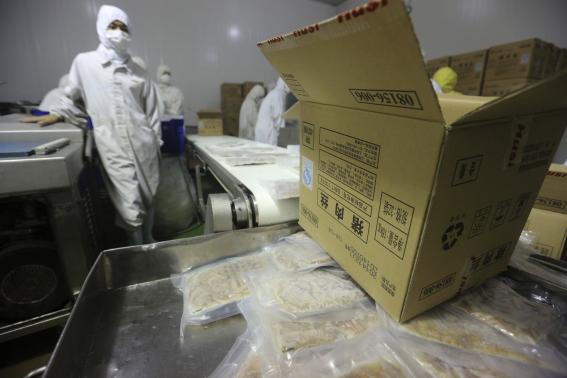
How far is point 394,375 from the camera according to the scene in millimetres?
367

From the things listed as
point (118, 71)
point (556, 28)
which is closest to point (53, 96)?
point (118, 71)

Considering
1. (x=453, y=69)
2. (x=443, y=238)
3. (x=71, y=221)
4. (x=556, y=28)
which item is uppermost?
(x=556, y=28)

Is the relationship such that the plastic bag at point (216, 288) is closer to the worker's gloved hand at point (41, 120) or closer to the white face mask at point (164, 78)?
the worker's gloved hand at point (41, 120)

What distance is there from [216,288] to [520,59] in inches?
112

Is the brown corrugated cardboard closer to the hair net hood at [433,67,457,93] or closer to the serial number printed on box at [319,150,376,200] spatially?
the hair net hood at [433,67,457,93]

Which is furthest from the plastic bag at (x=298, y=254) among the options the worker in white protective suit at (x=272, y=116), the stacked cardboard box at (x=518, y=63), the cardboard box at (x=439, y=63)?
the cardboard box at (x=439, y=63)

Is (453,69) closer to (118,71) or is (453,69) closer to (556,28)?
(556,28)

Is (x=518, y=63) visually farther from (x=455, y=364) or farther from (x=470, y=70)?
(x=455, y=364)

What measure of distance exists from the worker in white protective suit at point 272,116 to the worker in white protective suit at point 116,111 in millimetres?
1558

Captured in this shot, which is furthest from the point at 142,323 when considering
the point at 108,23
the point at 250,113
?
the point at 250,113

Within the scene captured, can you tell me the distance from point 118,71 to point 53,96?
126 cm

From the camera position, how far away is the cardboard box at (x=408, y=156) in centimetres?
29

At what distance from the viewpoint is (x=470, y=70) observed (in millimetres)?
2508

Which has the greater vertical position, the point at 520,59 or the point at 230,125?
the point at 520,59
